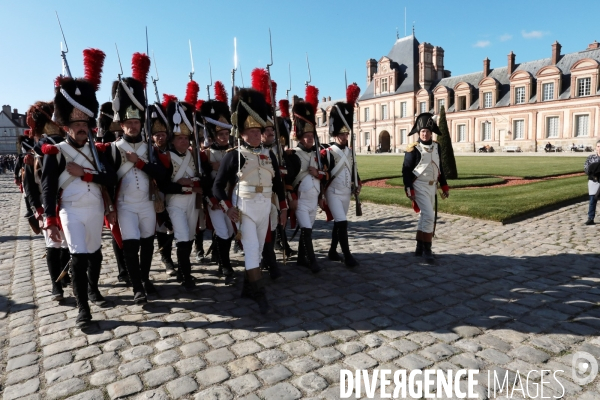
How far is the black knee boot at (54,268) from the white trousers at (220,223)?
1959 mm

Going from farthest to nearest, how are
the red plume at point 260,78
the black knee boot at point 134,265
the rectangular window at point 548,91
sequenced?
the rectangular window at point 548,91 < the red plume at point 260,78 < the black knee boot at point 134,265

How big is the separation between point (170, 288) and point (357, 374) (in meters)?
3.13

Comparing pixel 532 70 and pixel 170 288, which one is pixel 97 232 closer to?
pixel 170 288

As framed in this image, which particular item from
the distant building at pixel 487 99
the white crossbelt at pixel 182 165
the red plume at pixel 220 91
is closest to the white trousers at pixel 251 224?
the white crossbelt at pixel 182 165

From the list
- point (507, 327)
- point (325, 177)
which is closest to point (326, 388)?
point (507, 327)

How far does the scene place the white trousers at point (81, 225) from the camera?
4.39m

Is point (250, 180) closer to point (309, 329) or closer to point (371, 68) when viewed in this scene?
point (309, 329)

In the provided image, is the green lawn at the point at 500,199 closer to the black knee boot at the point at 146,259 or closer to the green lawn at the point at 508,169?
the green lawn at the point at 508,169

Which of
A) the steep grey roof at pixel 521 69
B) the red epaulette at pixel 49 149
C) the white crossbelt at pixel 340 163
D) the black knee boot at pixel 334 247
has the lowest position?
the black knee boot at pixel 334 247

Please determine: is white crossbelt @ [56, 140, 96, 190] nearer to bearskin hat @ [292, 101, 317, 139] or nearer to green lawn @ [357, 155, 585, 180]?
bearskin hat @ [292, 101, 317, 139]

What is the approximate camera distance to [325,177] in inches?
250

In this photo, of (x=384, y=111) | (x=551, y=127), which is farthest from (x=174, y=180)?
(x=384, y=111)

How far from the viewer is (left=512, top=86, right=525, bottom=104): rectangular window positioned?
48.9m

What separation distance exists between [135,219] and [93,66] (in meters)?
1.81
